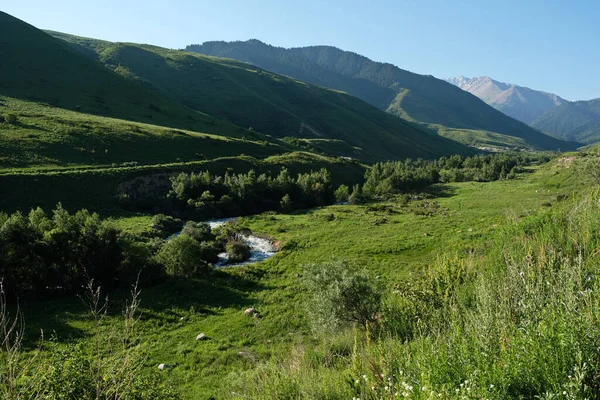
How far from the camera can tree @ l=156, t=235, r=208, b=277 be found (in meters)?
37.9

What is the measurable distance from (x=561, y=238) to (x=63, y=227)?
128 feet

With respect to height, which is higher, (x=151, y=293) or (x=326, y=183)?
(x=326, y=183)

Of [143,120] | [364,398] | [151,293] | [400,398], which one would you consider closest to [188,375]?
[151,293]

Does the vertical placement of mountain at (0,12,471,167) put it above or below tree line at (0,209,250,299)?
above

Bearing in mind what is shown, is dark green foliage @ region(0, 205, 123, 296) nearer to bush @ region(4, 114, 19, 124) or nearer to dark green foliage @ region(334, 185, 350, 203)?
dark green foliage @ region(334, 185, 350, 203)

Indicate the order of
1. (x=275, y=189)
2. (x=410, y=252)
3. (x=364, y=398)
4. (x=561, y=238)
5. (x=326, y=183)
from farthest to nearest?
1. (x=326, y=183)
2. (x=275, y=189)
3. (x=410, y=252)
4. (x=561, y=238)
5. (x=364, y=398)

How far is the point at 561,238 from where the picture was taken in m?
13.5

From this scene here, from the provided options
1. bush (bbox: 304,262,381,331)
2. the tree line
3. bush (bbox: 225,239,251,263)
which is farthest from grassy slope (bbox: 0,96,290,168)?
bush (bbox: 304,262,381,331)

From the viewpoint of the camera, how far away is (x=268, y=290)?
117 ft

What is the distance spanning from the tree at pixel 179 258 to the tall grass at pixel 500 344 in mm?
26473

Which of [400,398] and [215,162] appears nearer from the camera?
[400,398]

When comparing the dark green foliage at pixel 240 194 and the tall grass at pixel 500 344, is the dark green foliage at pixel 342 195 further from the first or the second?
the tall grass at pixel 500 344

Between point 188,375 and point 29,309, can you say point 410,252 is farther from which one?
point 29,309

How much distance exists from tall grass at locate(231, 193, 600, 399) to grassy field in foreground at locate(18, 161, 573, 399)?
526 centimetres
